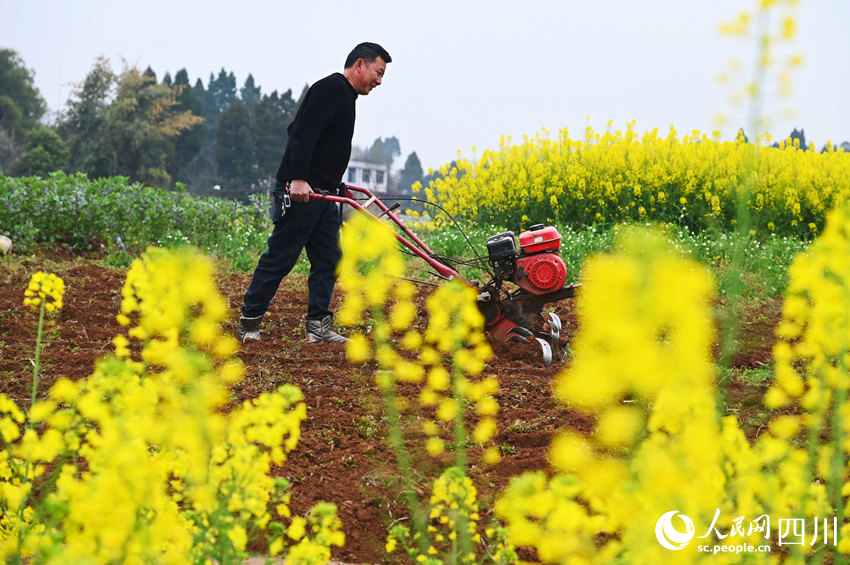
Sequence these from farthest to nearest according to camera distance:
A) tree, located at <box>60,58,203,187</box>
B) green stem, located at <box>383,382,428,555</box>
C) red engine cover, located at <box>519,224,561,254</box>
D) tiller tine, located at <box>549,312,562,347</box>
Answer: tree, located at <box>60,58,203,187</box>
tiller tine, located at <box>549,312,562,347</box>
red engine cover, located at <box>519,224,561,254</box>
green stem, located at <box>383,382,428,555</box>

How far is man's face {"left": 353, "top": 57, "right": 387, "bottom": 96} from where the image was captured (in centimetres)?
446

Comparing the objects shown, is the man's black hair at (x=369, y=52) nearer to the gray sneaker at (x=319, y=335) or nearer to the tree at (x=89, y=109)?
the gray sneaker at (x=319, y=335)

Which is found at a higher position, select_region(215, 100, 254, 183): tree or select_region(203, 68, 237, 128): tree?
select_region(203, 68, 237, 128): tree

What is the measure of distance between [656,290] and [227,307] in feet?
15.9

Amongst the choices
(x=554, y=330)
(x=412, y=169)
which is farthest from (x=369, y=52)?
(x=412, y=169)

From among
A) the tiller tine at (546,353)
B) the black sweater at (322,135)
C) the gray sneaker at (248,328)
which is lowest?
the gray sneaker at (248,328)

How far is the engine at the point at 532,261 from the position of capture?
160 inches

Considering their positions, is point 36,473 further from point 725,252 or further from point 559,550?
point 725,252

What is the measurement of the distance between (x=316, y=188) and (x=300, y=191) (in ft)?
0.82

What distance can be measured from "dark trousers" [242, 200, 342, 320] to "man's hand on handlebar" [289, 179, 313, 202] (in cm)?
14

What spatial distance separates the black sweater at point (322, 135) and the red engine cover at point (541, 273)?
1407mm

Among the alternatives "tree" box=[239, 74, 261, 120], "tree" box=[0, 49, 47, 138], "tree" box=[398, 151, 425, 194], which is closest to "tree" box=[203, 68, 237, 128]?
"tree" box=[239, 74, 261, 120]

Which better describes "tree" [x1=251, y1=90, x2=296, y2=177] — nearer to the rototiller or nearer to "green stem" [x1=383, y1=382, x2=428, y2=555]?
the rototiller

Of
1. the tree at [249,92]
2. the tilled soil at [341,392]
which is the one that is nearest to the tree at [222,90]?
the tree at [249,92]
